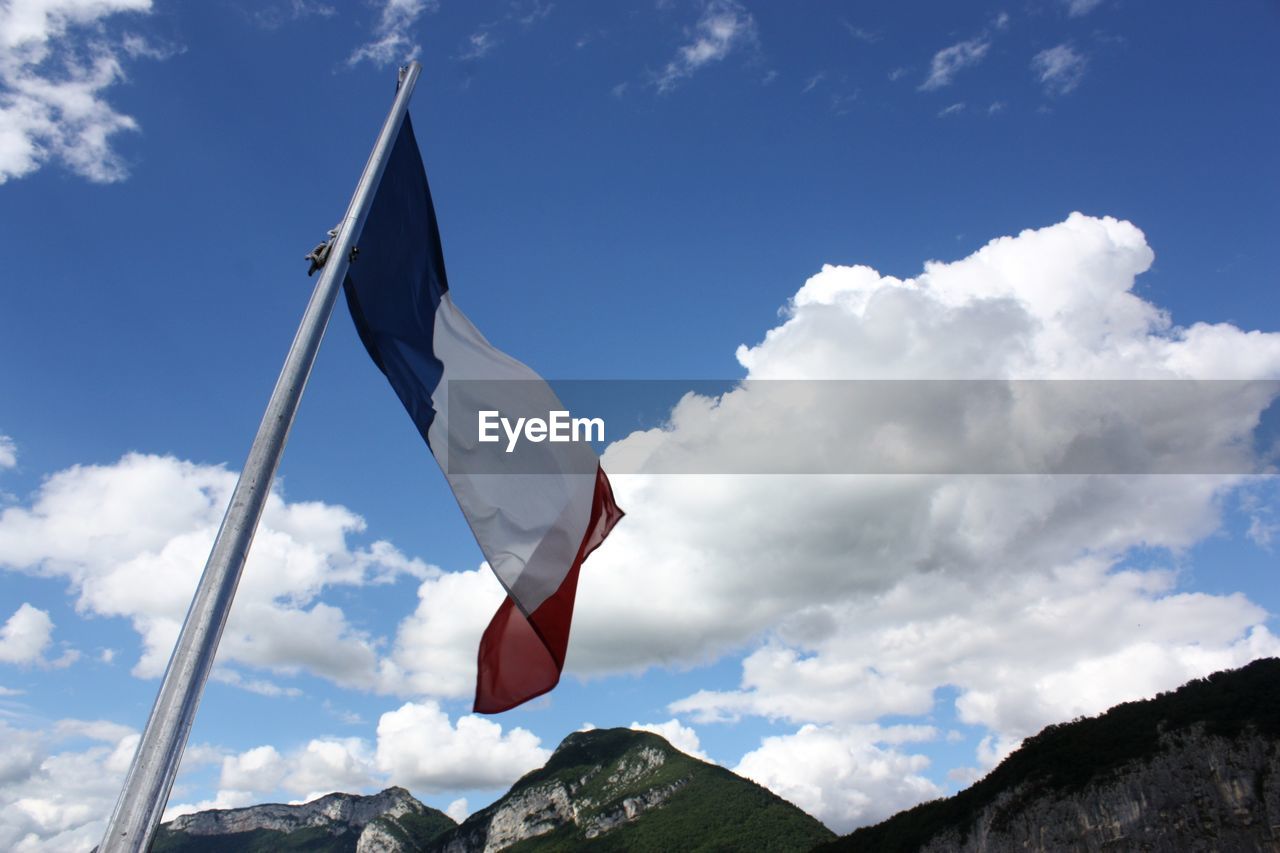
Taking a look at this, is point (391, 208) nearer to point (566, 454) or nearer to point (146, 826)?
point (566, 454)

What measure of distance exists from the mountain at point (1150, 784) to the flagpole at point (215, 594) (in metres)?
95.6

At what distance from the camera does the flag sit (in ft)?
25.5

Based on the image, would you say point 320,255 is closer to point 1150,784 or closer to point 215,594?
point 215,594

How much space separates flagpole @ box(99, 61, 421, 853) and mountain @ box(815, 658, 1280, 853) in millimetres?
95616

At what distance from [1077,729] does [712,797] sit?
106282 millimetres

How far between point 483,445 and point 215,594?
3275mm

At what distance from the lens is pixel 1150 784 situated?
8262 centimetres

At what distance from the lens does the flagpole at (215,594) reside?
15.1ft

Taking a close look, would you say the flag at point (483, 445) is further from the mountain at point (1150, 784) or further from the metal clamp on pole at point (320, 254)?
the mountain at point (1150, 784)

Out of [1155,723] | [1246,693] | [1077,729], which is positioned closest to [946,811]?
[1077,729]

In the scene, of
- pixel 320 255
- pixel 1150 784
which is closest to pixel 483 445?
pixel 320 255

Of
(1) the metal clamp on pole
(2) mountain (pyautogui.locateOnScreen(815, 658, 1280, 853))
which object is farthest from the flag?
(2) mountain (pyautogui.locateOnScreen(815, 658, 1280, 853))

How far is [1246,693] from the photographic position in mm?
89688

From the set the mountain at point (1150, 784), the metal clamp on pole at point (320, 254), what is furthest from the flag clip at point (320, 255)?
the mountain at point (1150, 784)
